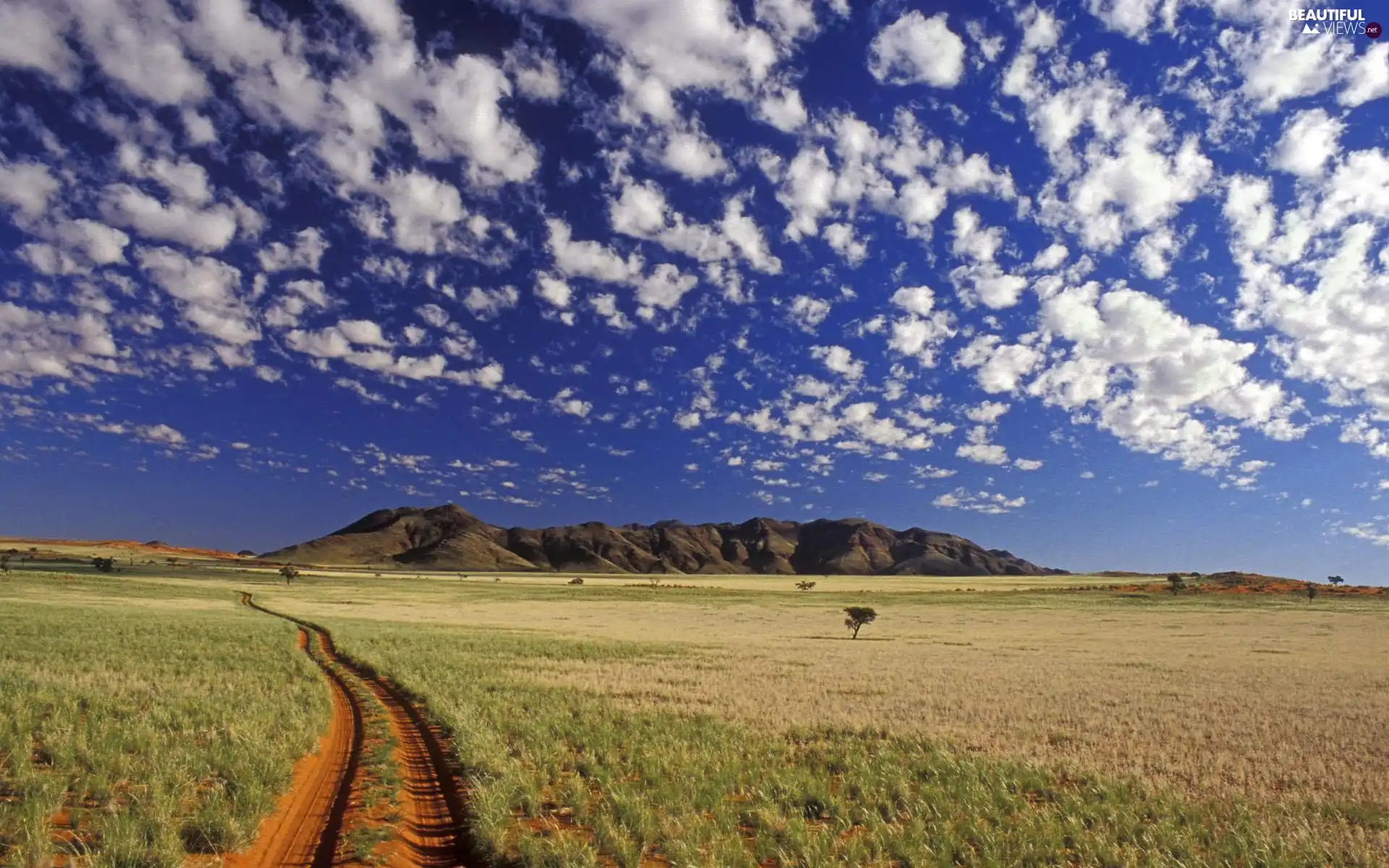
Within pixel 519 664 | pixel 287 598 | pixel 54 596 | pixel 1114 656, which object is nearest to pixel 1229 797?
pixel 519 664

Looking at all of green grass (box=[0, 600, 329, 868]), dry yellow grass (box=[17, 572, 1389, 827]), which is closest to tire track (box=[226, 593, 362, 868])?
green grass (box=[0, 600, 329, 868])

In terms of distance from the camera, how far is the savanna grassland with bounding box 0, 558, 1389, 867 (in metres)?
8.76

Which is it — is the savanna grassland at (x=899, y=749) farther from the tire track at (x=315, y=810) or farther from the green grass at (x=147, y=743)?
the green grass at (x=147, y=743)

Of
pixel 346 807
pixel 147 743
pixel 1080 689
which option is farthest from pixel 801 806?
pixel 1080 689

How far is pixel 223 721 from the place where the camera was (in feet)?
43.7

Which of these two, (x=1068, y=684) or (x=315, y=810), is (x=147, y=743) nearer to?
(x=315, y=810)

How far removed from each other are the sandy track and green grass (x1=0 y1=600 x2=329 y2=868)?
1.00ft

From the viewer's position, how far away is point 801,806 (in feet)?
33.7

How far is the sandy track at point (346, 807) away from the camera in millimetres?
7805

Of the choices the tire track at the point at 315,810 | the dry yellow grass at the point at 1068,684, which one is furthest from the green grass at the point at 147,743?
the dry yellow grass at the point at 1068,684

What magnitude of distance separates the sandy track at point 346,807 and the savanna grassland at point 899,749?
0.47 metres

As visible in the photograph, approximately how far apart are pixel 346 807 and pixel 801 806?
6170 mm

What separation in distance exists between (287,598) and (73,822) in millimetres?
80132

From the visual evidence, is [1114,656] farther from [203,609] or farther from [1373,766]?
[203,609]
